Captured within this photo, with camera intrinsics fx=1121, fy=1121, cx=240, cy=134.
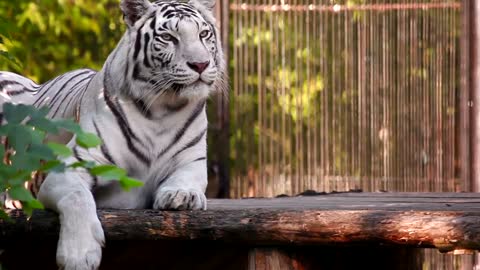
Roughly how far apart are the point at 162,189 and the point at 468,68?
2.96 m

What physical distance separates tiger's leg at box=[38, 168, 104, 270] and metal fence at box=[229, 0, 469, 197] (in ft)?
9.88

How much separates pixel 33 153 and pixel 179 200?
4.74 feet

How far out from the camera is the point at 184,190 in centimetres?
349

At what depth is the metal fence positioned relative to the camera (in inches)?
245

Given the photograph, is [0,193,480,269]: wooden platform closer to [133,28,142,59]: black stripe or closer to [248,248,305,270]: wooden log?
[248,248,305,270]: wooden log

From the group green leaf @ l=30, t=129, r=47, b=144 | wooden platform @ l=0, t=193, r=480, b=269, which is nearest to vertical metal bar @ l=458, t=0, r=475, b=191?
wooden platform @ l=0, t=193, r=480, b=269

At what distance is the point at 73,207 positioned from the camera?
3252 mm

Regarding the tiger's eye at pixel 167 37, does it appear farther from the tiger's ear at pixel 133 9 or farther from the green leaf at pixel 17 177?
the green leaf at pixel 17 177

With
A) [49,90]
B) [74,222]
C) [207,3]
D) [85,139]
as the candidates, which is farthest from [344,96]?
[85,139]

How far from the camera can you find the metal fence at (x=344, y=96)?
20.4ft

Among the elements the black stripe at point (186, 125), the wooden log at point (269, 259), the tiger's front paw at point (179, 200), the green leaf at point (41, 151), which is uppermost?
the black stripe at point (186, 125)

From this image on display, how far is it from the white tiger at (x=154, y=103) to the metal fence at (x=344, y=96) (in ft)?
7.98

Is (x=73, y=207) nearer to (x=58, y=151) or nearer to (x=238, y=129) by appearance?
(x=58, y=151)

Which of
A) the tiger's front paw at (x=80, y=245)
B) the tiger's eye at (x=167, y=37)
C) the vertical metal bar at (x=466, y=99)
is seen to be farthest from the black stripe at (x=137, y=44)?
the vertical metal bar at (x=466, y=99)
